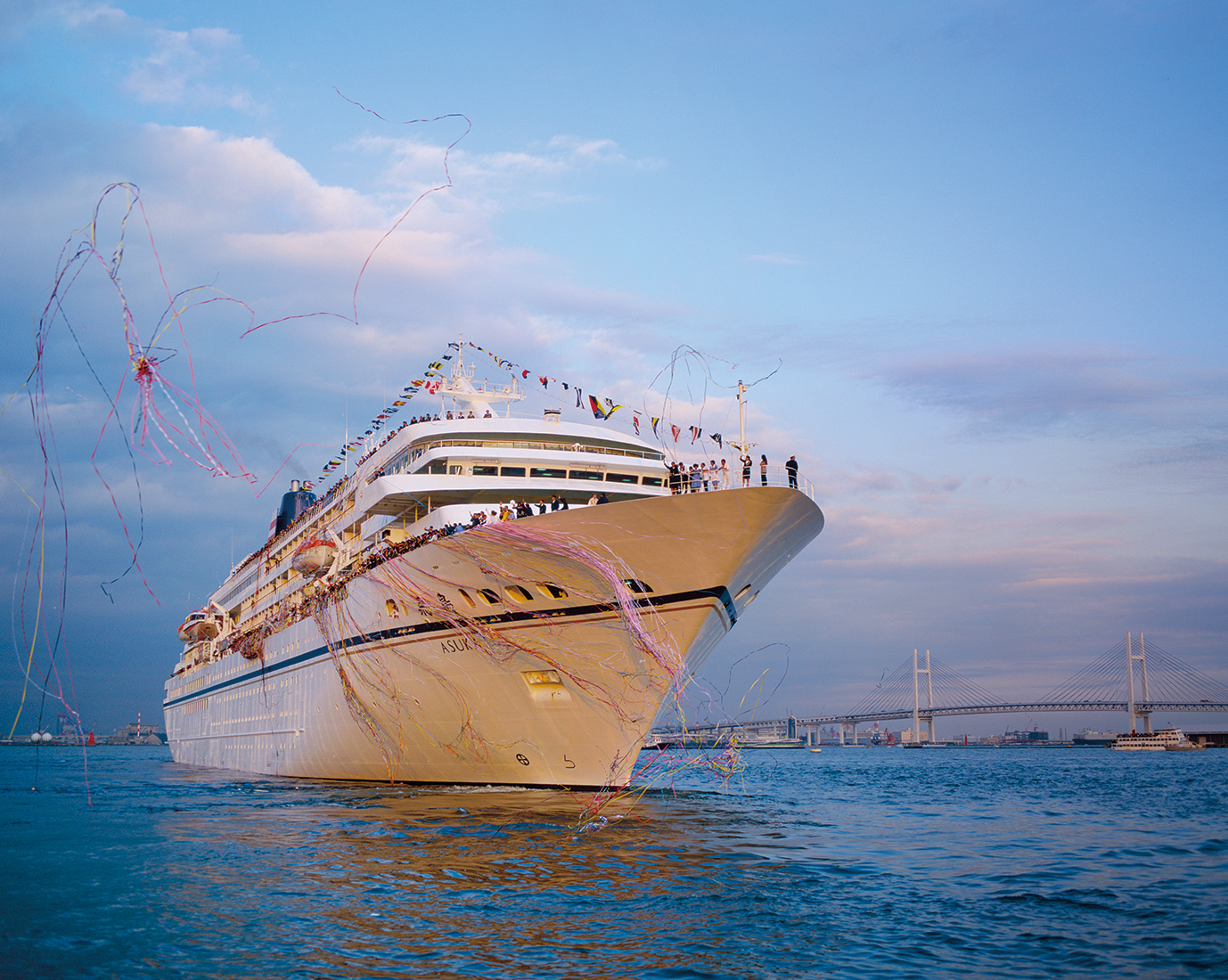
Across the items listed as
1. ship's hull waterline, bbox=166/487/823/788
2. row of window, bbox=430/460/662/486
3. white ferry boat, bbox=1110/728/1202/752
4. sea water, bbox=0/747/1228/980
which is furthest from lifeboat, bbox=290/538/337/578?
white ferry boat, bbox=1110/728/1202/752

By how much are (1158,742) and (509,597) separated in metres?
97.7

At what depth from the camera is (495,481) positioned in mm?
19172

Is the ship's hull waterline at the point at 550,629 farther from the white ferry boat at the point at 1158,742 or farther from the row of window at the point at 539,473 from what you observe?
the white ferry boat at the point at 1158,742

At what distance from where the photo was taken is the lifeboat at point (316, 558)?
2222 centimetres

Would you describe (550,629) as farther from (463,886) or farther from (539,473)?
(463,886)

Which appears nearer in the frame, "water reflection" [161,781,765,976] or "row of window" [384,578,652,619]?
"water reflection" [161,781,765,976]

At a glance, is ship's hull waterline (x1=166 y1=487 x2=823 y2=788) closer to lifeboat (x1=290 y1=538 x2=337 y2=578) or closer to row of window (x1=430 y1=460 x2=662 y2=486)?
lifeboat (x1=290 y1=538 x2=337 y2=578)

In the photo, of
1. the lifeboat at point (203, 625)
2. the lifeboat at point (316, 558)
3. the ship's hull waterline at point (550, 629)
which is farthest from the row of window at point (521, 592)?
the lifeboat at point (203, 625)

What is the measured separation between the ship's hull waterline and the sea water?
1138mm

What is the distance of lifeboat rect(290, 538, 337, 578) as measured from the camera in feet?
72.9

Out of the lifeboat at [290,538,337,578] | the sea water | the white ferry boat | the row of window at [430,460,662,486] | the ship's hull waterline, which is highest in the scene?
the row of window at [430,460,662,486]

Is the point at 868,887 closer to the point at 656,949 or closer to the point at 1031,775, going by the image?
the point at 656,949

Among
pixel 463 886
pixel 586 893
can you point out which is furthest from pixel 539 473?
pixel 586 893

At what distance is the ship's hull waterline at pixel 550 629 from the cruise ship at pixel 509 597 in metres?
0.04
